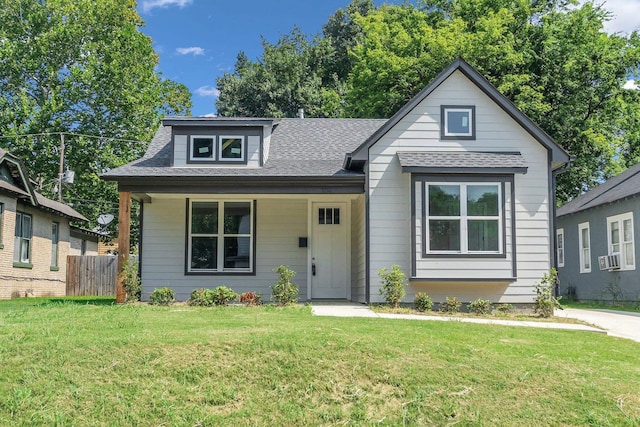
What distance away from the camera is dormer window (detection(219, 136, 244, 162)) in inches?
576

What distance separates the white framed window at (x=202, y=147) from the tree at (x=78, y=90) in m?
15.6

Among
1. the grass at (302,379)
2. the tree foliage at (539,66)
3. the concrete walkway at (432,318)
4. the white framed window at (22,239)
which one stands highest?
the tree foliage at (539,66)

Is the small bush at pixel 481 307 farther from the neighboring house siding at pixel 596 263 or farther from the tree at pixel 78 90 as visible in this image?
the tree at pixel 78 90

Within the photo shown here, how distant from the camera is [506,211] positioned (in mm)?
12703

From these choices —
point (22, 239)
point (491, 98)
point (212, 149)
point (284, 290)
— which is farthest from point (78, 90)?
point (491, 98)

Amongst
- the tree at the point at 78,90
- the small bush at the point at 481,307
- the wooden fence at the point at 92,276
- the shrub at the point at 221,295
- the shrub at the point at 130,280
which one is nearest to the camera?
the small bush at the point at 481,307

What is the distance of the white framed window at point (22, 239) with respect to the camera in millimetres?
20203

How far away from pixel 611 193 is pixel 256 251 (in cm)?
1102

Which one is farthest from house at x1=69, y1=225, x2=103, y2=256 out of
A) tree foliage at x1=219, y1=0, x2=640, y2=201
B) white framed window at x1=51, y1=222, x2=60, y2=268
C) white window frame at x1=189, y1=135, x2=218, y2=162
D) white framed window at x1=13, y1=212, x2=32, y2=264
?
white window frame at x1=189, y1=135, x2=218, y2=162

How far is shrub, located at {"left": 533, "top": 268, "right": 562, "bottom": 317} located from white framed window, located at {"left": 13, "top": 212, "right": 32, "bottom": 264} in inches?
627

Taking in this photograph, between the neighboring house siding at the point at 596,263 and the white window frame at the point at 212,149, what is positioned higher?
the white window frame at the point at 212,149

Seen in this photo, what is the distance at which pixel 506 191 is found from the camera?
41.9 ft

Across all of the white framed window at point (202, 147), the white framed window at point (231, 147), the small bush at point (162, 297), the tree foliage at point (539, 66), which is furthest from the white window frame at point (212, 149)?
the tree foliage at point (539, 66)

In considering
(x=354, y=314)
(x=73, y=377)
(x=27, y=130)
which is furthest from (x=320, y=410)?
(x=27, y=130)
